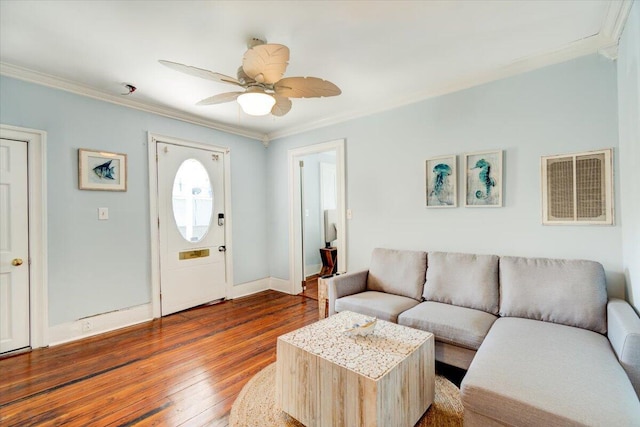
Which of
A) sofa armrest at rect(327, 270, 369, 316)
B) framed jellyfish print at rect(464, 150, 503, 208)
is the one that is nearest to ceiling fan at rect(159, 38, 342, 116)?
framed jellyfish print at rect(464, 150, 503, 208)

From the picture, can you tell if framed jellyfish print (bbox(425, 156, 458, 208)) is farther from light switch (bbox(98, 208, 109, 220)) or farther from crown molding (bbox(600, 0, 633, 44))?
light switch (bbox(98, 208, 109, 220))

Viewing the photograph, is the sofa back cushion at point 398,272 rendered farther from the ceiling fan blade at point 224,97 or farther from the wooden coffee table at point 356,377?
the ceiling fan blade at point 224,97

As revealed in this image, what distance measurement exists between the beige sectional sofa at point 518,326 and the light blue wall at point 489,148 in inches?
10.5

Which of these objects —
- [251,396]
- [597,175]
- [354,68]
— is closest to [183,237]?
[251,396]

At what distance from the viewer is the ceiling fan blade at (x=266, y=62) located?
1.69 m

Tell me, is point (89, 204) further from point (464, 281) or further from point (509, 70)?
point (509, 70)

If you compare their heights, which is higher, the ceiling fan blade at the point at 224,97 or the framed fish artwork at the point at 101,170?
the ceiling fan blade at the point at 224,97

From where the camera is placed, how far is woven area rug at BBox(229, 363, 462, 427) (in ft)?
5.63

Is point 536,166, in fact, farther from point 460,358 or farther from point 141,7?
point 141,7

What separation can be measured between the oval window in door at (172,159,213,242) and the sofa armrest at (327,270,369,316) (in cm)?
201

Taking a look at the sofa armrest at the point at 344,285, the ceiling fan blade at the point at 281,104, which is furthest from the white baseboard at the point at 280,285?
the ceiling fan blade at the point at 281,104

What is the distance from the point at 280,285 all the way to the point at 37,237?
115 inches

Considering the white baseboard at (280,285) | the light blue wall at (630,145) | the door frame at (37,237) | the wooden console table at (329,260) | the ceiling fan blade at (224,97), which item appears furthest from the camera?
the wooden console table at (329,260)

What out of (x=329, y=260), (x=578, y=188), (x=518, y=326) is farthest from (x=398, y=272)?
(x=329, y=260)
